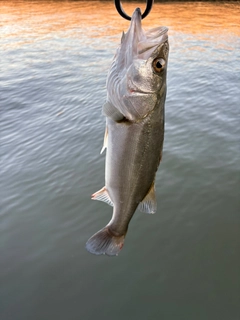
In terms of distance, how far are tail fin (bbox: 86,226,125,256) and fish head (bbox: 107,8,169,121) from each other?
3.66 ft

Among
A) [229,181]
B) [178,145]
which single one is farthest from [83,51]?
[229,181]

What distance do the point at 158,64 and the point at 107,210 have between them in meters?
4.44

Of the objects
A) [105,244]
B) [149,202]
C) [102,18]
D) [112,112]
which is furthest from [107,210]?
[102,18]

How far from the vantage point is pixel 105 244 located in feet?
9.55

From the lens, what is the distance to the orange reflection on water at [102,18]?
74.9ft

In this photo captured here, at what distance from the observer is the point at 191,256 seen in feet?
17.9

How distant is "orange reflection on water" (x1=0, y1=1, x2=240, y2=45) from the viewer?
2283 cm

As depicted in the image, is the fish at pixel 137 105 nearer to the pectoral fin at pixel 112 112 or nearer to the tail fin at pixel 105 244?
the pectoral fin at pixel 112 112

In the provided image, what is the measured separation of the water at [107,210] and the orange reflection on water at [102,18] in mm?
9607

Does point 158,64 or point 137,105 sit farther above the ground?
point 158,64

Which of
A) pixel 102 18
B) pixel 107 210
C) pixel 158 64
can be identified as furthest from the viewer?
pixel 102 18

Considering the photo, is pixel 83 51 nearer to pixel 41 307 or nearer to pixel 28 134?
pixel 28 134

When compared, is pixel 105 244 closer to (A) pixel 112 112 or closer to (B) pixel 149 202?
(B) pixel 149 202

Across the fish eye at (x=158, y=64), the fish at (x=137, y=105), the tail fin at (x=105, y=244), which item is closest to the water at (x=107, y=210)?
the tail fin at (x=105, y=244)
